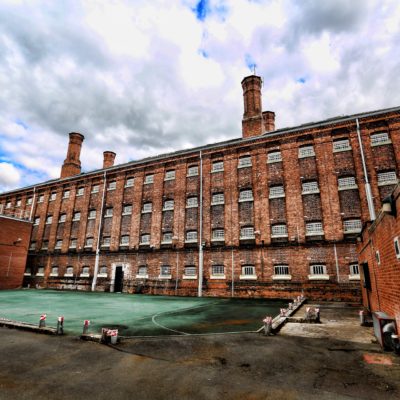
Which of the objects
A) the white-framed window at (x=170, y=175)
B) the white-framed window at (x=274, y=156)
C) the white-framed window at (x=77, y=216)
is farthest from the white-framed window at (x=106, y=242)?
the white-framed window at (x=274, y=156)

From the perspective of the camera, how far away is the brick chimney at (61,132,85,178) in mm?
33156

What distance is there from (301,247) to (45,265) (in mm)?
26727

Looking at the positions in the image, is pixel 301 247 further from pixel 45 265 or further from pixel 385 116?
pixel 45 265

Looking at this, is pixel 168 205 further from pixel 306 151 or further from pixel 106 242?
pixel 306 151

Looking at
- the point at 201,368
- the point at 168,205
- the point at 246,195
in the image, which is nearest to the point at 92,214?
the point at 168,205

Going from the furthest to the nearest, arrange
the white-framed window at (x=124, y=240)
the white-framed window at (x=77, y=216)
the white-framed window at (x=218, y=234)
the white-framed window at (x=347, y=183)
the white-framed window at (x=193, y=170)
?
the white-framed window at (x=77, y=216), the white-framed window at (x=124, y=240), the white-framed window at (x=193, y=170), the white-framed window at (x=218, y=234), the white-framed window at (x=347, y=183)

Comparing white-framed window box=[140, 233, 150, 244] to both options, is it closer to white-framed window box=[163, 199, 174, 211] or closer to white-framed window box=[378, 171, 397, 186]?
white-framed window box=[163, 199, 174, 211]

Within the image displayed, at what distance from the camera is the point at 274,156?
21.0 metres

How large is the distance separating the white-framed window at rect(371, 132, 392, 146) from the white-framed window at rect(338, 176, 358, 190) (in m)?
2.83

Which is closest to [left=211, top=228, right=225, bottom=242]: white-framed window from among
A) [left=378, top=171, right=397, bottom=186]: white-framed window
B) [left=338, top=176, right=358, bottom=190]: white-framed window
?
[left=338, top=176, right=358, bottom=190]: white-framed window

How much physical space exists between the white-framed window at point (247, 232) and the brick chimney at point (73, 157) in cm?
2425

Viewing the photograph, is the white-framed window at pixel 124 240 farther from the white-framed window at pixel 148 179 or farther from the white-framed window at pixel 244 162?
the white-framed window at pixel 244 162

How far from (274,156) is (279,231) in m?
6.16

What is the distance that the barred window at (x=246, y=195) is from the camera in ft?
68.2
